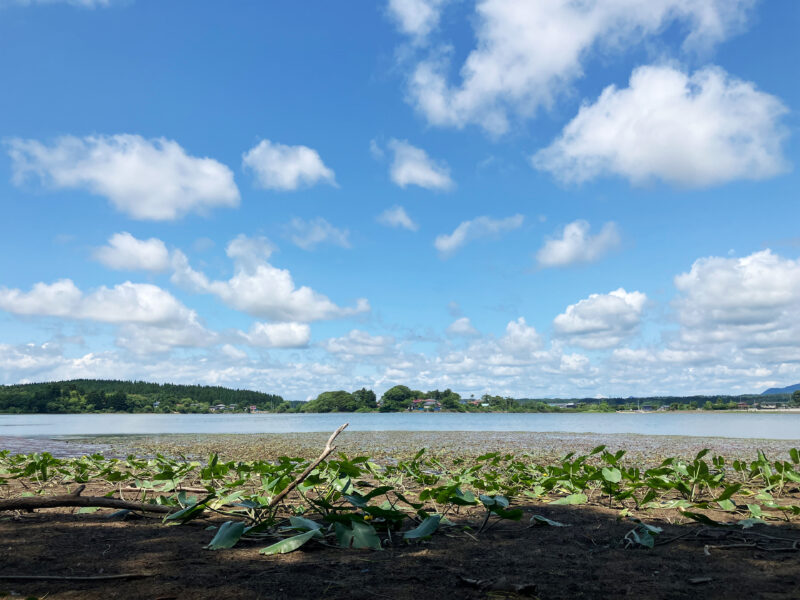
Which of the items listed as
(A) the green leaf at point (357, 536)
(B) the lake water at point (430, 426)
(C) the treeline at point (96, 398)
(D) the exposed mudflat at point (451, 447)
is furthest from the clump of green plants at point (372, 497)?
(C) the treeline at point (96, 398)

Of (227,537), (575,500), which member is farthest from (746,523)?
(227,537)

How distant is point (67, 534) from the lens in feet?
9.54

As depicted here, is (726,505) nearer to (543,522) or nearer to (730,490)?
(730,490)

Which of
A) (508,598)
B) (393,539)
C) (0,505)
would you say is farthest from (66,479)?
(508,598)

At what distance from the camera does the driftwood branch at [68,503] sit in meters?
3.21

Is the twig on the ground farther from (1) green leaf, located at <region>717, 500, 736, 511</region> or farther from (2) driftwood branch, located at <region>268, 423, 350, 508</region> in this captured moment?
(1) green leaf, located at <region>717, 500, 736, 511</region>

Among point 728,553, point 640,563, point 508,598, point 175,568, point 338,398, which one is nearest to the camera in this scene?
point 508,598

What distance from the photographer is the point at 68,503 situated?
3254mm

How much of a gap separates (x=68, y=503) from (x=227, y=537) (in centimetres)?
147

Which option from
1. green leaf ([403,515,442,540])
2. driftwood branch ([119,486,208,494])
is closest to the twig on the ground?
driftwood branch ([119,486,208,494])

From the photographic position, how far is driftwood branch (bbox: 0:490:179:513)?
3.21m

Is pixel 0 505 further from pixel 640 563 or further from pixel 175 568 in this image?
pixel 640 563

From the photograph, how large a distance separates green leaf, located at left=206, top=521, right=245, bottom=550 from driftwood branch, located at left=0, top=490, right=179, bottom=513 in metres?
1.18

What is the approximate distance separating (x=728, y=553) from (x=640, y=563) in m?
0.60
